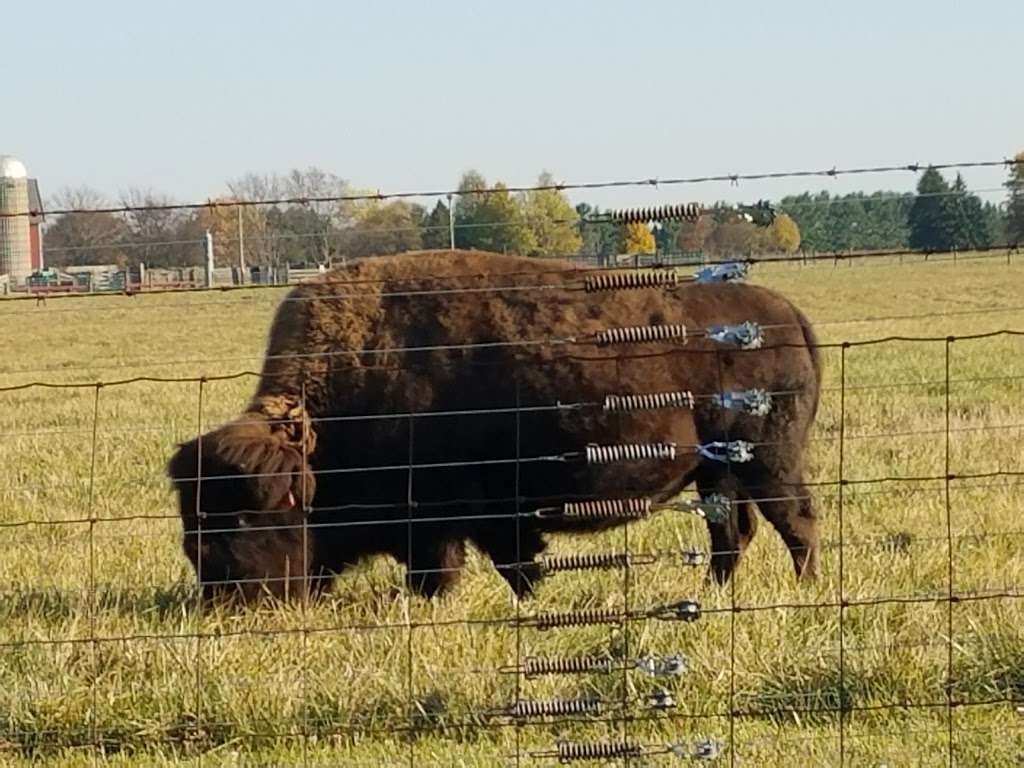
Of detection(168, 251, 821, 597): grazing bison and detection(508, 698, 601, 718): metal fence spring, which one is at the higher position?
detection(168, 251, 821, 597): grazing bison

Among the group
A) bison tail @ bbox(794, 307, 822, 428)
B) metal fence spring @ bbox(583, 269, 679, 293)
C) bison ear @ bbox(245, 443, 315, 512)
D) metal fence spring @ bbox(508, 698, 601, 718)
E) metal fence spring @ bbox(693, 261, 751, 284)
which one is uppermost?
metal fence spring @ bbox(693, 261, 751, 284)

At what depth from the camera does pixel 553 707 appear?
5148mm

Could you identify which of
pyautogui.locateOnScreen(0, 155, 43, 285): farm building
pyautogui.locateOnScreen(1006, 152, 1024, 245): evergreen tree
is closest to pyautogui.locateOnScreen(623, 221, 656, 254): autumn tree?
pyautogui.locateOnScreen(1006, 152, 1024, 245): evergreen tree

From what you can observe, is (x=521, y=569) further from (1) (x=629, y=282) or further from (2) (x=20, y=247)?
(2) (x=20, y=247)

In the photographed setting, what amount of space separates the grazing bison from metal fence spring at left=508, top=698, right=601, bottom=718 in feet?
8.86

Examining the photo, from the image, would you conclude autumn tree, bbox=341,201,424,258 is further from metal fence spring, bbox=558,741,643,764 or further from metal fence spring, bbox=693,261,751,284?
metal fence spring, bbox=558,741,643,764

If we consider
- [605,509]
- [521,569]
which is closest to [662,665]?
[605,509]

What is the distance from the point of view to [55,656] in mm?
6090

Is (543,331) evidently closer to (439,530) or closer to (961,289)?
(439,530)

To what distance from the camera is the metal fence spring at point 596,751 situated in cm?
499

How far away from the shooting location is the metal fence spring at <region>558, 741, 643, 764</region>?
499 cm

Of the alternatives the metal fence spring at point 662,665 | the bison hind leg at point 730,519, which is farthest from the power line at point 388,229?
the bison hind leg at point 730,519

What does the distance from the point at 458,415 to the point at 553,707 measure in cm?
350

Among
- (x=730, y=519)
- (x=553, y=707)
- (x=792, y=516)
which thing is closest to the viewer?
(x=553, y=707)
